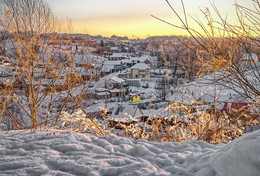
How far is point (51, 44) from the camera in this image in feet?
13.9

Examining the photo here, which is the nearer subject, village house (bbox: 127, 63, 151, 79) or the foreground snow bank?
the foreground snow bank

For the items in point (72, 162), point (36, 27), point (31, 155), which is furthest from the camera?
point (36, 27)

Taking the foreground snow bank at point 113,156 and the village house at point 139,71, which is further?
the village house at point 139,71

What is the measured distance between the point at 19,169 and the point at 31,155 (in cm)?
25

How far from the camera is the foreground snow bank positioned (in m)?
1.23

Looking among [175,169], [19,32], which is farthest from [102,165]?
[19,32]

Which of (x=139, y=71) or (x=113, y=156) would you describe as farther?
(x=139, y=71)

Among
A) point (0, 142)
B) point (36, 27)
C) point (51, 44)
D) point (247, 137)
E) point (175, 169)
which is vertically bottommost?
point (175, 169)

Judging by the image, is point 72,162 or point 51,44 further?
point 51,44

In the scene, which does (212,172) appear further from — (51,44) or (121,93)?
(121,93)

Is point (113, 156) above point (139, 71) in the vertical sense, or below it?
below

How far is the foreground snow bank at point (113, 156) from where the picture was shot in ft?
4.03

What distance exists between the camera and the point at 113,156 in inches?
67.7

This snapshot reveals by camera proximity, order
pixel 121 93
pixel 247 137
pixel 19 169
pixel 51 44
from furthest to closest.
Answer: pixel 121 93
pixel 51 44
pixel 19 169
pixel 247 137
